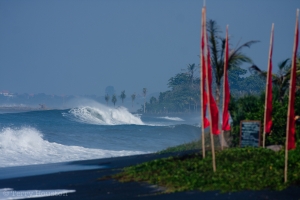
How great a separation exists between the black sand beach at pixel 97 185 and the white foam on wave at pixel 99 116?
40.2 m

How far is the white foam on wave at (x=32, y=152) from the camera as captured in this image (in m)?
27.1

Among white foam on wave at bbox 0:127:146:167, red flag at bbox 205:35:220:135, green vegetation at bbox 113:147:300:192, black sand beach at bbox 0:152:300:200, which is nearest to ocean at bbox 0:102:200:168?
white foam on wave at bbox 0:127:146:167

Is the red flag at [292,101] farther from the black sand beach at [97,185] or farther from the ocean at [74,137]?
the ocean at [74,137]

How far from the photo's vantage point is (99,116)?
66.9m

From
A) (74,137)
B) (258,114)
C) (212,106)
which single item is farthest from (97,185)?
(74,137)

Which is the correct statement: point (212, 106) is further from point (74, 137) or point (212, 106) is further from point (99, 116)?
point (99, 116)

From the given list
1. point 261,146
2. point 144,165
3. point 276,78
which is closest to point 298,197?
point 144,165

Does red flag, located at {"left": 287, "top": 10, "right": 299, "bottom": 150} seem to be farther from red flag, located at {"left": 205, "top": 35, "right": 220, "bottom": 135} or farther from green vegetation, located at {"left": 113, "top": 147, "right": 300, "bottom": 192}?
red flag, located at {"left": 205, "top": 35, "right": 220, "bottom": 135}

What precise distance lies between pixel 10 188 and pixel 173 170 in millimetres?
4624

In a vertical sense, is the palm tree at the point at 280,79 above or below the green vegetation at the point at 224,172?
above

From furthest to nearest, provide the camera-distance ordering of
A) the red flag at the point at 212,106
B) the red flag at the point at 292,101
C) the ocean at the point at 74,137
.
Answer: the ocean at the point at 74,137
the red flag at the point at 212,106
the red flag at the point at 292,101

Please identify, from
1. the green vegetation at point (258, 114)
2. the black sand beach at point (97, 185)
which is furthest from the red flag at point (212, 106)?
the green vegetation at point (258, 114)

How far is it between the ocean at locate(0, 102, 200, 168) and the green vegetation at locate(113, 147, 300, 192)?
1030cm

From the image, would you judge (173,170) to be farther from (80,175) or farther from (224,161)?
(80,175)
